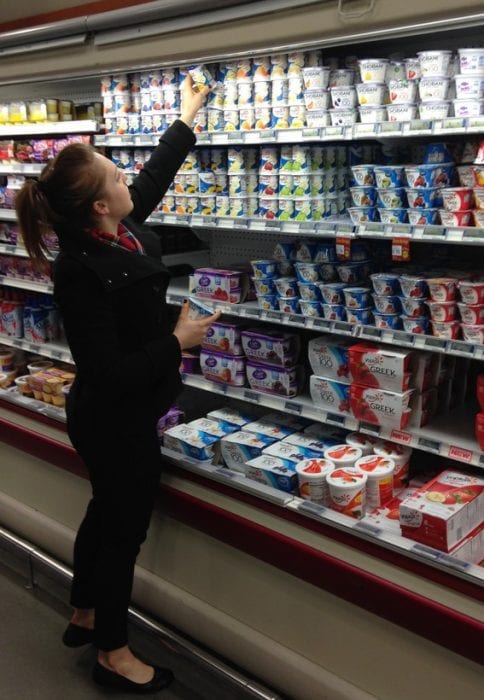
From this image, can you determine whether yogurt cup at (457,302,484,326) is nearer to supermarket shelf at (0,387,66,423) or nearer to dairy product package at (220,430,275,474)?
dairy product package at (220,430,275,474)

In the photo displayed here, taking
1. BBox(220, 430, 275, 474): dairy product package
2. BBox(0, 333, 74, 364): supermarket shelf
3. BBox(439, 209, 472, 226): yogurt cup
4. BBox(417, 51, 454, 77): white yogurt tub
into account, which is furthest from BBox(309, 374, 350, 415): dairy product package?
BBox(0, 333, 74, 364): supermarket shelf

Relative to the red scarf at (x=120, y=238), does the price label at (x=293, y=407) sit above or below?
below

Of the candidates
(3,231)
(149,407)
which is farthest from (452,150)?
(3,231)

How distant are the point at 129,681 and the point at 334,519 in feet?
3.36

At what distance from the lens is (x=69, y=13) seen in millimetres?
2963

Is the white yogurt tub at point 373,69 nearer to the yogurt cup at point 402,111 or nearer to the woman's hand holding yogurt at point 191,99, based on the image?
the yogurt cup at point 402,111

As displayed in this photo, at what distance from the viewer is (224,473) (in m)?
2.68

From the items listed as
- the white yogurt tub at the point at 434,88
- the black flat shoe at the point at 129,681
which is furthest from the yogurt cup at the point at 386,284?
the black flat shoe at the point at 129,681

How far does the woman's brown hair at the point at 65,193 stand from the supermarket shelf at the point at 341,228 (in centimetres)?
66

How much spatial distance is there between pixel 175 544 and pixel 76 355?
103 centimetres

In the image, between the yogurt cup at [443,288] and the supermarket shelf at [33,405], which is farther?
the supermarket shelf at [33,405]

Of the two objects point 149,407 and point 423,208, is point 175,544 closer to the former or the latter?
point 149,407

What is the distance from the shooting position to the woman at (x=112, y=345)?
7.09 ft

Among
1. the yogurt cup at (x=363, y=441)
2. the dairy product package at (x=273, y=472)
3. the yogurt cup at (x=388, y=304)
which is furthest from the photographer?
the yogurt cup at (x=363, y=441)
